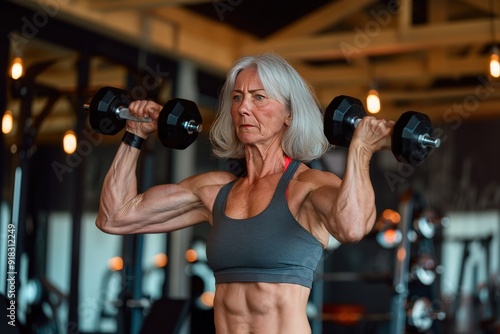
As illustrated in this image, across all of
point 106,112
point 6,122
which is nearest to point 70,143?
point 6,122

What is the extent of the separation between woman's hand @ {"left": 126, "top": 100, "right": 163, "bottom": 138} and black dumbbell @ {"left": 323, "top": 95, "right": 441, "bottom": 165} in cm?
69

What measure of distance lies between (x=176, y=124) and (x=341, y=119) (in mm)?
619

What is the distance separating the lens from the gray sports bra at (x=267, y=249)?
263cm

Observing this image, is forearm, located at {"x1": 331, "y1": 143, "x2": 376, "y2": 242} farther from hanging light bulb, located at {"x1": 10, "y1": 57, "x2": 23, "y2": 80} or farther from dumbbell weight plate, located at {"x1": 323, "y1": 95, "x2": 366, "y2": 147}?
hanging light bulb, located at {"x1": 10, "y1": 57, "x2": 23, "y2": 80}

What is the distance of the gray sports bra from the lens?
263 cm

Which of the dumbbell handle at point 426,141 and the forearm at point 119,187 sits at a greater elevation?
the dumbbell handle at point 426,141

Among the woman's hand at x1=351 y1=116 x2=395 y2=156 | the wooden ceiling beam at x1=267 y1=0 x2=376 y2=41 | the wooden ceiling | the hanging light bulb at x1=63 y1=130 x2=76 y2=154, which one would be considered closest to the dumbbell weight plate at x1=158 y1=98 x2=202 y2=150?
the woman's hand at x1=351 y1=116 x2=395 y2=156

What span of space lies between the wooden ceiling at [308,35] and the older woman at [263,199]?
10.4 feet

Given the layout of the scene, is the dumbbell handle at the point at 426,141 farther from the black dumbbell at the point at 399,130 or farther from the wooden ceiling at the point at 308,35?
the wooden ceiling at the point at 308,35

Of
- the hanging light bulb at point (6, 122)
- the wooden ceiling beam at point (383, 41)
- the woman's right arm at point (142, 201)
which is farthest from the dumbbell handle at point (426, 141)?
the wooden ceiling beam at point (383, 41)

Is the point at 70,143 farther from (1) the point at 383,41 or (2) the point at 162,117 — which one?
(1) the point at 383,41

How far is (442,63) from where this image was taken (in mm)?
9094

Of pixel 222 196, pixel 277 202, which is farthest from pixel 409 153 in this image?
pixel 222 196

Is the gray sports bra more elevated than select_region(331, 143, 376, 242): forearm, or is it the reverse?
select_region(331, 143, 376, 242): forearm
